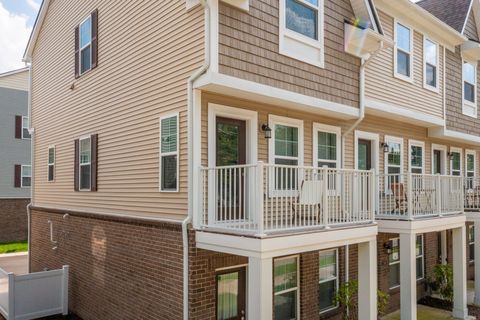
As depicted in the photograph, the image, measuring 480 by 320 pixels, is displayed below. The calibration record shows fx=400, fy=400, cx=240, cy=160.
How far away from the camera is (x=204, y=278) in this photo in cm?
708

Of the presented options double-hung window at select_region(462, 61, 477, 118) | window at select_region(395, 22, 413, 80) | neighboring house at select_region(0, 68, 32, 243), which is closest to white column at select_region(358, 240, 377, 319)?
window at select_region(395, 22, 413, 80)

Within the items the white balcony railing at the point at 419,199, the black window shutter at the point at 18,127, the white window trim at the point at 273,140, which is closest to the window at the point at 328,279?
the white balcony railing at the point at 419,199

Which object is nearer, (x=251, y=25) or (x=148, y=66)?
(x=251, y=25)

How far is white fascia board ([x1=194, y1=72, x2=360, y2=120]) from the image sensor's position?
671cm

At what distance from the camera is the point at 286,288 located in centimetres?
881

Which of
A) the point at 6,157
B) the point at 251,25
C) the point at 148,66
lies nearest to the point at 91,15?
the point at 148,66

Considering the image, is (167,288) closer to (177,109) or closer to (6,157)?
(177,109)

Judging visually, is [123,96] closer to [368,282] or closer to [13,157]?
[368,282]

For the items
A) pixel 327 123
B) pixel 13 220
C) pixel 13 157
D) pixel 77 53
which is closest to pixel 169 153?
pixel 327 123

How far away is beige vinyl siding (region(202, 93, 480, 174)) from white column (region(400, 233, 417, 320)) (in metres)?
2.40

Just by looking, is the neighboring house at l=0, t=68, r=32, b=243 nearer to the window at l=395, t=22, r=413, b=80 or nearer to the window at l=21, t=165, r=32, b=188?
the window at l=21, t=165, r=32, b=188

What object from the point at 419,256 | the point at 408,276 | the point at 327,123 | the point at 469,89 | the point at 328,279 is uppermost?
the point at 469,89

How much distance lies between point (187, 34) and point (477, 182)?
13.7 meters

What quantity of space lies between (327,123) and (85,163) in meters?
6.57
